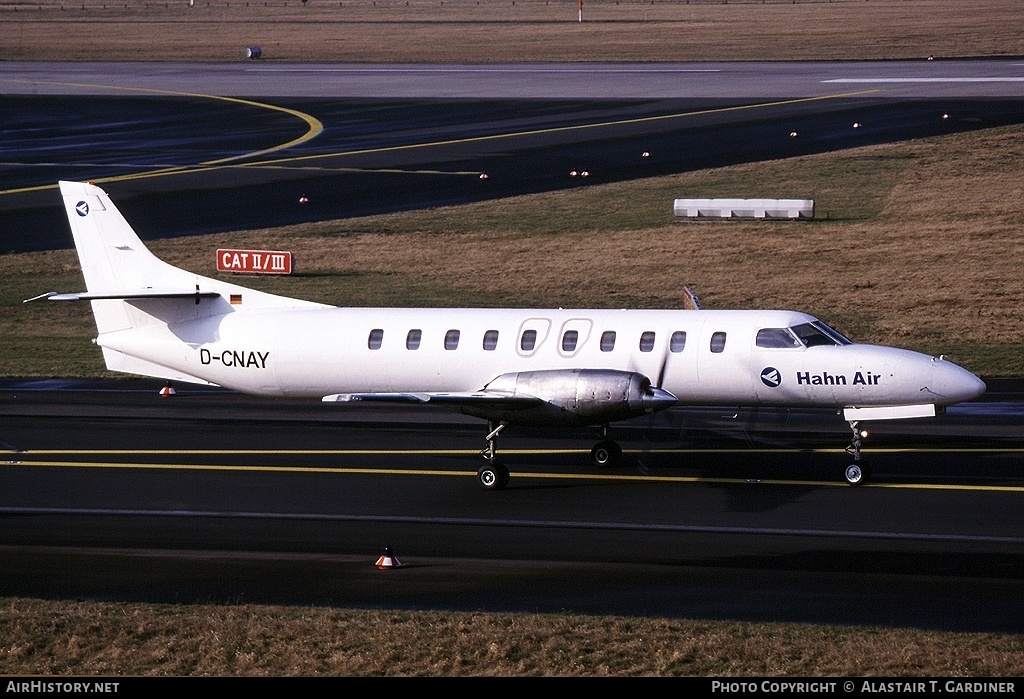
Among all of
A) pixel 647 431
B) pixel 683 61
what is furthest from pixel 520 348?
pixel 683 61

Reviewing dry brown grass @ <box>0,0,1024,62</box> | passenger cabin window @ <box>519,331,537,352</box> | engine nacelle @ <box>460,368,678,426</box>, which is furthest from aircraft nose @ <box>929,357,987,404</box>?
dry brown grass @ <box>0,0,1024,62</box>

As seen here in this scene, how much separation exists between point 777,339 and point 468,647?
1158cm

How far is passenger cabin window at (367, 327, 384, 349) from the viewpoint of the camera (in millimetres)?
26891

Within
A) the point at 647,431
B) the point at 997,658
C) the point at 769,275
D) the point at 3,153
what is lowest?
the point at 997,658

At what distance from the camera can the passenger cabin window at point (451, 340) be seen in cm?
2655

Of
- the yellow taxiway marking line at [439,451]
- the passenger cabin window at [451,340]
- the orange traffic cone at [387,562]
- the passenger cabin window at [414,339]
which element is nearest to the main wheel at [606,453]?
the yellow taxiway marking line at [439,451]

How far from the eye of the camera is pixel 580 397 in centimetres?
2438

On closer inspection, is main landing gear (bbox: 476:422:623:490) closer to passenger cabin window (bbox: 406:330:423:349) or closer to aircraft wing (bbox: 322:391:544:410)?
aircraft wing (bbox: 322:391:544:410)

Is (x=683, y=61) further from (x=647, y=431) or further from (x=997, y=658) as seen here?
(x=997, y=658)

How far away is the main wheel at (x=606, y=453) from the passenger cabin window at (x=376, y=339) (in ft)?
15.1

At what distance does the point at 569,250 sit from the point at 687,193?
848 cm

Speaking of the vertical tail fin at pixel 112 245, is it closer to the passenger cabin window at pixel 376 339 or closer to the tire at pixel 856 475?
the passenger cabin window at pixel 376 339

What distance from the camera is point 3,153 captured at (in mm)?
66812

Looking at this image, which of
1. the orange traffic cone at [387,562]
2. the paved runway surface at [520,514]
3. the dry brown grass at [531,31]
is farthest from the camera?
the dry brown grass at [531,31]
